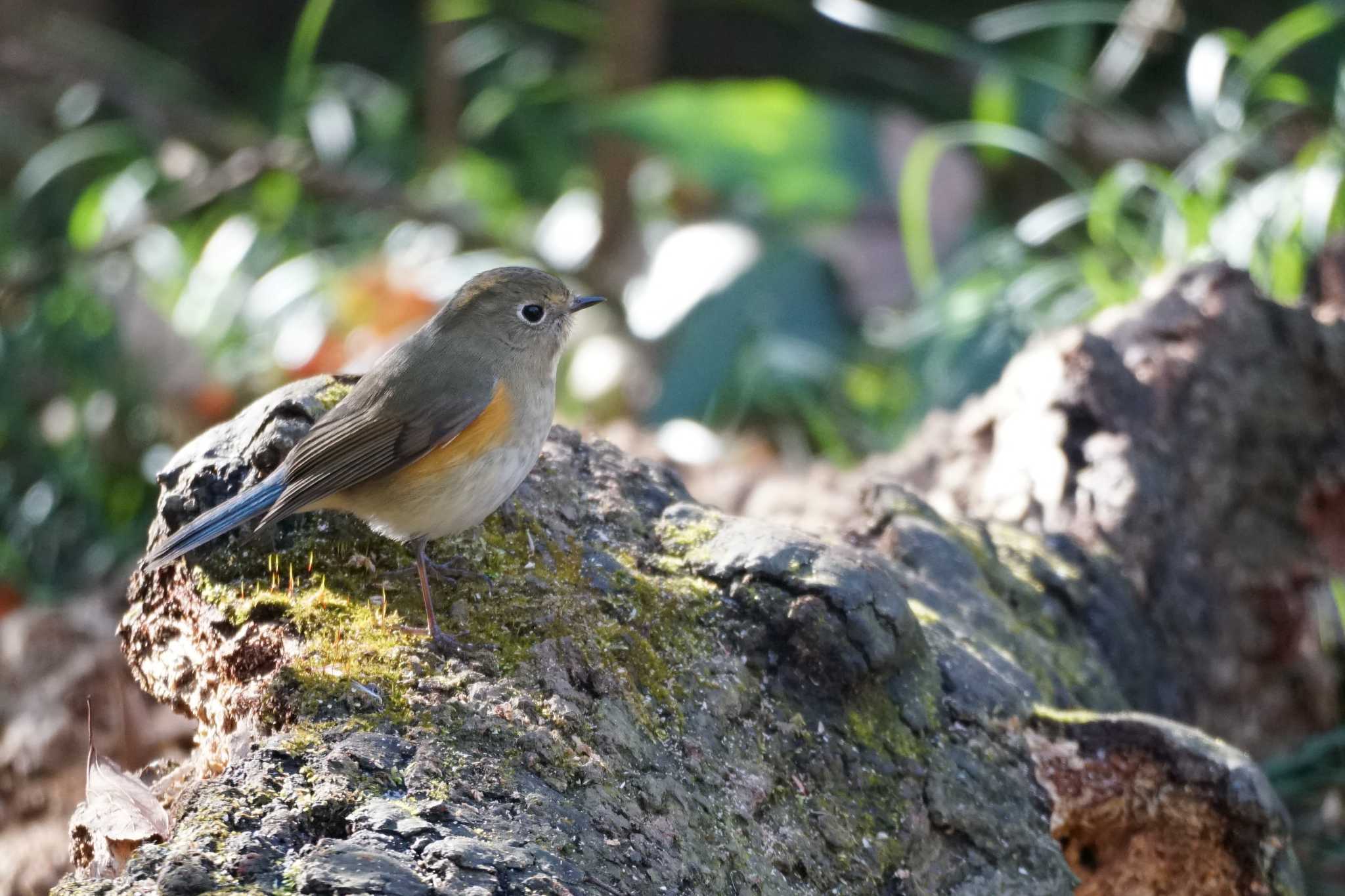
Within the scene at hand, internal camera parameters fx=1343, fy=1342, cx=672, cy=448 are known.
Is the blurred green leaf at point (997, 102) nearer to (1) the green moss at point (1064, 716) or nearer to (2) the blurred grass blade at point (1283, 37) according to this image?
(2) the blurred grass blade at point (1283, 37)

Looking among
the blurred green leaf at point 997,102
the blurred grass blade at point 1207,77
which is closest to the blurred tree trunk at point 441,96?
the blurred green leaf at point 997,102

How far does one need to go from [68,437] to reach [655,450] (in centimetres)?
243

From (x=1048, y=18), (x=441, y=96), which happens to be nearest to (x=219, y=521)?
(x=1048, y=18)

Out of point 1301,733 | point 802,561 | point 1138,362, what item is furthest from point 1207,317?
point 802,561

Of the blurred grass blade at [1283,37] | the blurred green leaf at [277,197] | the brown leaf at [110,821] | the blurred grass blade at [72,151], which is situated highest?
the blurred grass blade at [1283,37]

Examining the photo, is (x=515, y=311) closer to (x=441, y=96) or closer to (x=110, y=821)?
(x=110, y=821)

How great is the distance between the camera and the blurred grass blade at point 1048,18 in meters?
4.91

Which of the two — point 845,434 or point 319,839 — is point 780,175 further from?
point 319,839

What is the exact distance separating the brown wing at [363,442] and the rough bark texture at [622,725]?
0.11m

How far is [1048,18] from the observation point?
514 cm

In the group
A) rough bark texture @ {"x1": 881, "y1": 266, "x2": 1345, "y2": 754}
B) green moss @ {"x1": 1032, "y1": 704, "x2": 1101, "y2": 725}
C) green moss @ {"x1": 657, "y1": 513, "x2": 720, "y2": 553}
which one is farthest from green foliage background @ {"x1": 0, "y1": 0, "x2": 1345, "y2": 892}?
green moss @ {"x1": 657, "y1": 513, "x2": 720, "y2": 553}

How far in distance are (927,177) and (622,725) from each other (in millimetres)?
3875

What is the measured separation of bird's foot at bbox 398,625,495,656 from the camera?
178 centimetres

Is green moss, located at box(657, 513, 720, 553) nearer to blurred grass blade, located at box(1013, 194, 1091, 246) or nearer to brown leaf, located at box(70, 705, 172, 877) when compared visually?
brown leaf, located at box(70, 705, 172, 877)
